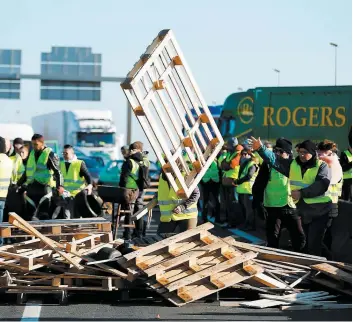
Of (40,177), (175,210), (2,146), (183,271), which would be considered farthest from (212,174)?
(183,271)

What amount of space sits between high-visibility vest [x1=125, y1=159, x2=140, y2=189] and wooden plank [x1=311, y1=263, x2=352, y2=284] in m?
6.50

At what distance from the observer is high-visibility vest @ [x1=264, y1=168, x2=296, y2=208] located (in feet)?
51.1

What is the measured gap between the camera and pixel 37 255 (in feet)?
42.3

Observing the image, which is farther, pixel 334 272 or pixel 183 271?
pixel 334 272

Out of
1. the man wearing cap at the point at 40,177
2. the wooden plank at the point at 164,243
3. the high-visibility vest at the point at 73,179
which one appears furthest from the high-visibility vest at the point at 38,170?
the wooden plank at the point at 164,243

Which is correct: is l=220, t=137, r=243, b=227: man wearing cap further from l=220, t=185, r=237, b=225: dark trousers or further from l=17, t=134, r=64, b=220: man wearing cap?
l=17, t=134, r=64, b=220: man wearing cap

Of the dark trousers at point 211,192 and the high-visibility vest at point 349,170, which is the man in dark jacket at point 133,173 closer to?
the high-visibility vest at point 349,170

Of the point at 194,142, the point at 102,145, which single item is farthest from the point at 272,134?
the point at 102,145

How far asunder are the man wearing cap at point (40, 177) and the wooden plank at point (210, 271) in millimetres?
7144

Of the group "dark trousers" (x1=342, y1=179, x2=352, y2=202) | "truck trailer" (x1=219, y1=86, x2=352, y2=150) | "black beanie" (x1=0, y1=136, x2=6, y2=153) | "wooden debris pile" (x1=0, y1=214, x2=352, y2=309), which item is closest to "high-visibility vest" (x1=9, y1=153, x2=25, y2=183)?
"black beanie" (x1=0, y1=136, x2=6, y2=153)

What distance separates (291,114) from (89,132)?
23.9 metres

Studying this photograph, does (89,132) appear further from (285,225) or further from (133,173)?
(285,225)

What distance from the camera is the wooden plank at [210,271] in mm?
12141

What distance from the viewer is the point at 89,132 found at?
54.9 meters
